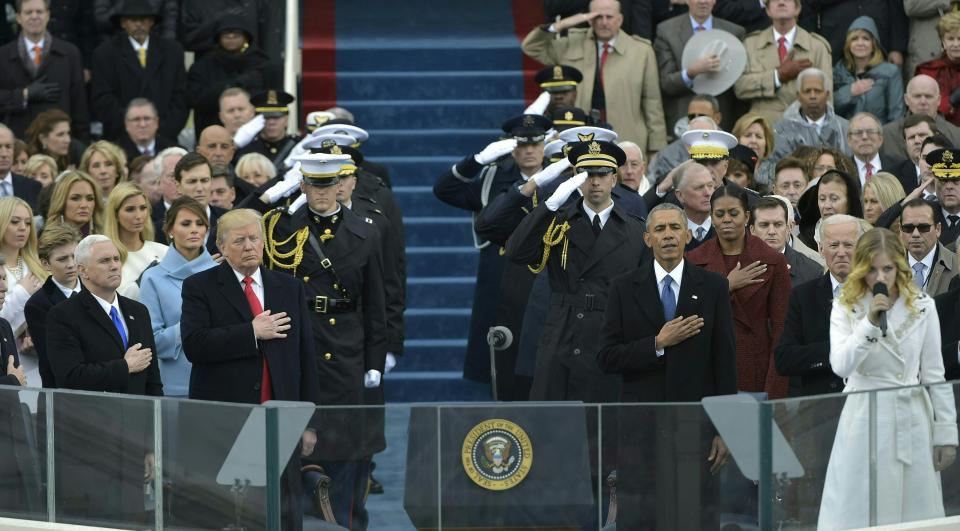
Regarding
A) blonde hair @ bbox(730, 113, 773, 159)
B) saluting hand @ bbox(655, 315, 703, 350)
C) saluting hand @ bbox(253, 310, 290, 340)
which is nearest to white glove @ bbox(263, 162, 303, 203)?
saluting hand @ bbox(253, 310, 290, 340)

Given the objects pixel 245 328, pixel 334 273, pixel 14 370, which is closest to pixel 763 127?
pixel 334 273

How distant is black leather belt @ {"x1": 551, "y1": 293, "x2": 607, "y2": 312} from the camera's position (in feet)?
31.2

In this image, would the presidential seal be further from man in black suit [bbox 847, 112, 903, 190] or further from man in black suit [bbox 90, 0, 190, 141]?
man in black suit [bbox 90, 0, 190, 141]

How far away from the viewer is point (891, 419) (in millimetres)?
7641

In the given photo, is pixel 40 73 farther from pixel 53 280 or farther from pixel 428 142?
pixel 53 280

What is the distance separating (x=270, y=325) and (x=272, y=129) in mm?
4748

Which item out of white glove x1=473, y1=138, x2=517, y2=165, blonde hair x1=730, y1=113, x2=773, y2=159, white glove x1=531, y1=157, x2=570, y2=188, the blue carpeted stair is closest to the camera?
white glove x1=531, y1=157, x2=570, y2=188

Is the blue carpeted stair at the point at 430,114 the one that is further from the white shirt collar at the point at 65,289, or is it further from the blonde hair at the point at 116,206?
the white shirt collar at the point at 65,289

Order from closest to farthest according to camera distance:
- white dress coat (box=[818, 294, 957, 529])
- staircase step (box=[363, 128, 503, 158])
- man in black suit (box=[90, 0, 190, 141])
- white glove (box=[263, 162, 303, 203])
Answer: white dress coat (box=[818, 294, 957, 529]) < white glove (box=[263, 162, 303, 203]) < man in black suit (box=[90, 0, 190, 141]) < staircase step (box=[363, 128, 503, 158])

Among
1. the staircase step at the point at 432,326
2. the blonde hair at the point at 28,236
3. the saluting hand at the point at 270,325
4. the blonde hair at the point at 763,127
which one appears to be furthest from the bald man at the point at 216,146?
the saluting hand at the point at 270,325

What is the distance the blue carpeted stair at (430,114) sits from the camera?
43.6ft

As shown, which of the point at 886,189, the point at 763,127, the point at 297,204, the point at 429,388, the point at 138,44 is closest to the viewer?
the point at 297,204

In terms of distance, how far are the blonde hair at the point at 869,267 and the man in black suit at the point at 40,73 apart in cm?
791

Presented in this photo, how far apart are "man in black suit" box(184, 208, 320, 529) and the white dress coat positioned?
2.40 metres
